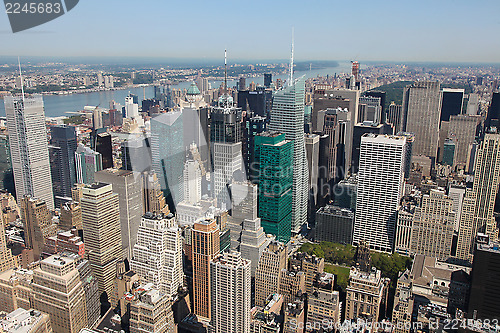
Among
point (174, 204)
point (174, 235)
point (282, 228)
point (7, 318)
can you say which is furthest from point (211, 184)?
point (7, 318)

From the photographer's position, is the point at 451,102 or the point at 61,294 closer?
the point at 61,294

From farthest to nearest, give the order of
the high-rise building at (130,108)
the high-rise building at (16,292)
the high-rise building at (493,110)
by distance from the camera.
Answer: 1. the high-rise building at (493,110)
2. the high-rise building at (130,108)
3. the high-rise building at (16,292)

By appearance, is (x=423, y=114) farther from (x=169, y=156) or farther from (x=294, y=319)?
(x=294, y=319)

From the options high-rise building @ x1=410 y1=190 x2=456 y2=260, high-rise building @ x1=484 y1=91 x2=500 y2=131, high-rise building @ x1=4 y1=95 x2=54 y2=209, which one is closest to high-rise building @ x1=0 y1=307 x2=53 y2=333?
high-rise building @ x1=4 y1=95 x2=54 y2=209

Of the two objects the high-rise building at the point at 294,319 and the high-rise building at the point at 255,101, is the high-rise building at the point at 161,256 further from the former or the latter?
the high-rise building at the point at 255,101

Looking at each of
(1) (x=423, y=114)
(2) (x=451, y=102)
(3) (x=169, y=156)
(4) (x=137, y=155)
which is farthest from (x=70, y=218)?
(2) (x=451, y=102)

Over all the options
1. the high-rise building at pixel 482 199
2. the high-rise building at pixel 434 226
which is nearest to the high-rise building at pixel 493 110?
the high-rise building at pixel 482 199

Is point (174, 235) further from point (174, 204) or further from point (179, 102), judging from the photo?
point (179, 102)
